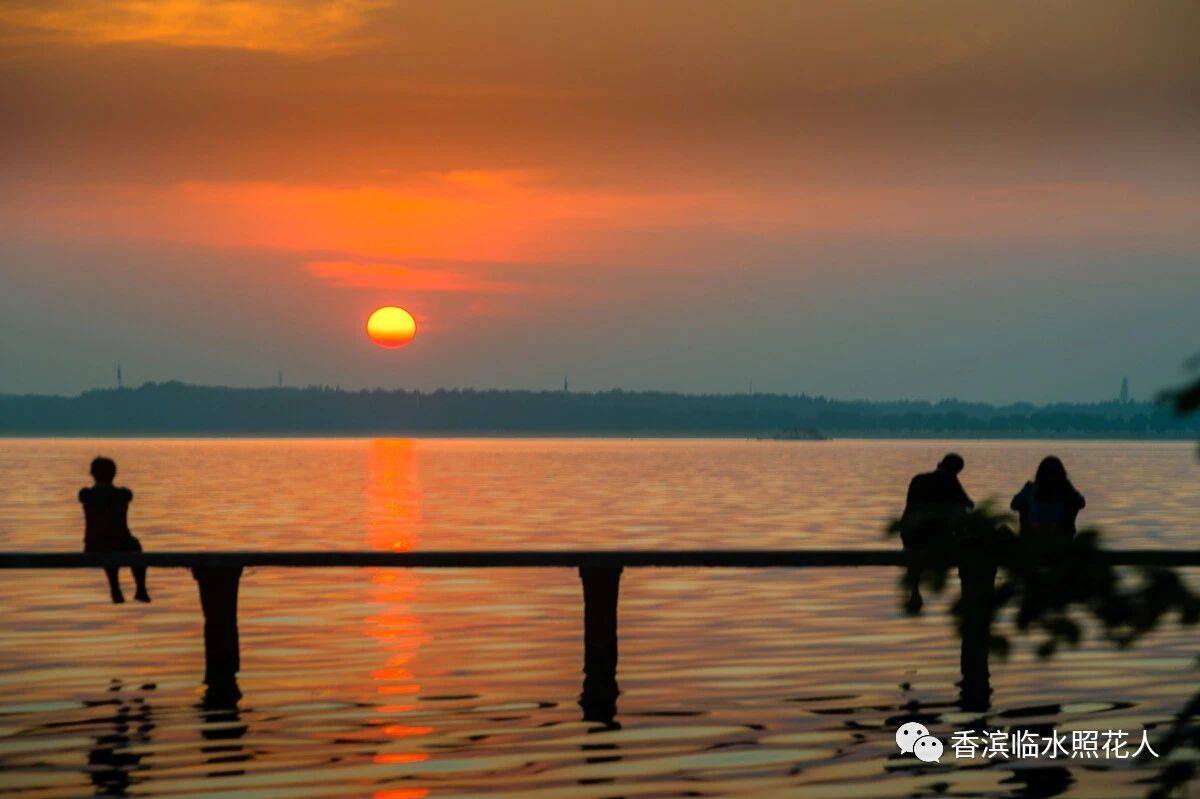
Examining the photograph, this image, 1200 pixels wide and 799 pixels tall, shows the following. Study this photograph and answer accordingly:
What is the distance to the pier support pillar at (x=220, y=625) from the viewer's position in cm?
1970

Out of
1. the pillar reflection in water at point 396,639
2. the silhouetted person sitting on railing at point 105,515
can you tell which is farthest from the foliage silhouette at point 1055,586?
the silhouetted person sitting on railing at point 105,515

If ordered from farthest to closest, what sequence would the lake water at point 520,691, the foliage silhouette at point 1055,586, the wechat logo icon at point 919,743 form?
the wechat logo icon at point 919,743
the lake water at point 520,691
the foliage silhouette at point 1055,586

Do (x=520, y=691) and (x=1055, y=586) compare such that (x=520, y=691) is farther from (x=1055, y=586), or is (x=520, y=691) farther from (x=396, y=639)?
(x=1055, y=586)

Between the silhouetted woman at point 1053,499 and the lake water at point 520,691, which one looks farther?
the silhouetted woman at point 1053,499

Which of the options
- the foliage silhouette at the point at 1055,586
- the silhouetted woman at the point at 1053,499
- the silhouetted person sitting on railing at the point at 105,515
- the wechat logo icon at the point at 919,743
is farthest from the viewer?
the silhouetted person sitting on railing at the point at 105,515

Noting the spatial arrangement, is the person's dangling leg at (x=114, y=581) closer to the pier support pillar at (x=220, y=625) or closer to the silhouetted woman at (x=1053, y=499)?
the pier support pillar at (x=220, y=625)

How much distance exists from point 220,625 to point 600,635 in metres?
4.34

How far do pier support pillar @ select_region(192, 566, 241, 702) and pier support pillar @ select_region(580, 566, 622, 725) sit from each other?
391cm

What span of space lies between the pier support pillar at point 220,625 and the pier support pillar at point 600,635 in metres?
3.91

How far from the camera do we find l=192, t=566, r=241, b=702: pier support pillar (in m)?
19.7

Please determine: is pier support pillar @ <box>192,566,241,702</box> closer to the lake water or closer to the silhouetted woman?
the lake water

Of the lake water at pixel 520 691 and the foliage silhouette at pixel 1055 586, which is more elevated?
the foliage silhouette at pixel 1055 586

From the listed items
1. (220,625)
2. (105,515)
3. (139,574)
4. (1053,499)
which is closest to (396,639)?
(220,625)

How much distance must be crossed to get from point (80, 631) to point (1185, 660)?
1574 centimetres
